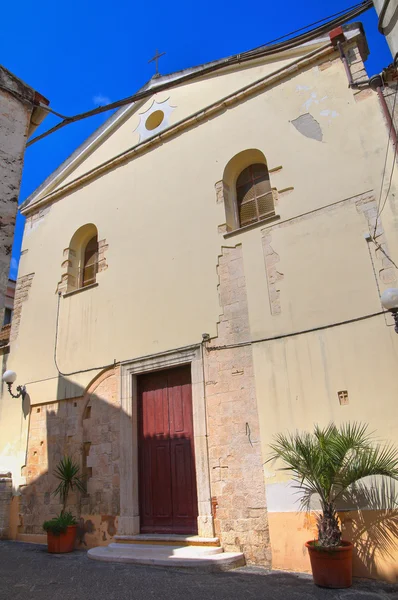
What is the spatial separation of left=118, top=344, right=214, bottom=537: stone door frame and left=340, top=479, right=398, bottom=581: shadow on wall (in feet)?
6.27

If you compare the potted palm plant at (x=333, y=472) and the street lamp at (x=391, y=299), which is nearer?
the potted palm plant at (x=333, y=472)

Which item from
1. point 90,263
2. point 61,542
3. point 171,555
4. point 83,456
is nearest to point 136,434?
point 83,456

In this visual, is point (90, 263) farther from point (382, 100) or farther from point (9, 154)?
point (382, 100)

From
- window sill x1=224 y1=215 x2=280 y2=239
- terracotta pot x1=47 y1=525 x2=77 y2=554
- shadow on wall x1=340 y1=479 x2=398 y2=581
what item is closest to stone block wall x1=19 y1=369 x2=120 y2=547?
terracotta pot x1=47 y1=525 x2=77 y2=554

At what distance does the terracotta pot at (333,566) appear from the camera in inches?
172

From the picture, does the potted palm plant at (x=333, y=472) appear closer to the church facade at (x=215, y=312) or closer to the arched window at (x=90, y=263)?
the church facade at (x=215, y=312)

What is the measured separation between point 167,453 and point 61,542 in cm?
206

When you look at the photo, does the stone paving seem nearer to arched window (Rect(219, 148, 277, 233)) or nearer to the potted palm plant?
the potted palm plant

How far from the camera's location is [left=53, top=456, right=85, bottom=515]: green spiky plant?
7398 mm

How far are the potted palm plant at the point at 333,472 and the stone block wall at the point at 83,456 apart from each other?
10.7 feet

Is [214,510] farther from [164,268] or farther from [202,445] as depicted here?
[164,268]

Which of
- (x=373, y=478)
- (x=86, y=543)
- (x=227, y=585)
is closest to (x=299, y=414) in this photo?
(x=373, y=478)

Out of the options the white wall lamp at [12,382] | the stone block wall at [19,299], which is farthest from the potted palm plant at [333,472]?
the stone block wall at [19,299]

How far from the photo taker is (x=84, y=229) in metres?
9.80
